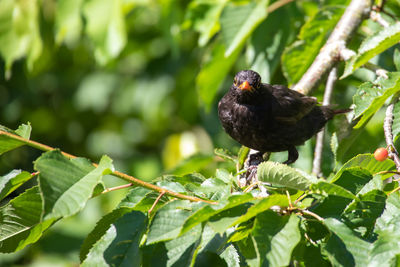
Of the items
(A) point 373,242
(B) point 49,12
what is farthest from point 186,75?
(A) point 373,242

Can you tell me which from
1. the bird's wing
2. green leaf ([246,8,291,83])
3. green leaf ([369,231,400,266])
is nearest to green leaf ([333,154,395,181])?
green leaf ([369,231,400,266])

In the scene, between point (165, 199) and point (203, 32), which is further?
point (203, 32)

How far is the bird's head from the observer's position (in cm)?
369

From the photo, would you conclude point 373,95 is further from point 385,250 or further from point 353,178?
point 385,250

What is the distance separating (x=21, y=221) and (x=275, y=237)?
107 centimetres

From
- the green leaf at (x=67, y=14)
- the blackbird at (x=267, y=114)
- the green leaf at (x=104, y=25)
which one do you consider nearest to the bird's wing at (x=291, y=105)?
the blackbird at (x=267, y=114)

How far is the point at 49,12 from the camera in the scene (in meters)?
6.26

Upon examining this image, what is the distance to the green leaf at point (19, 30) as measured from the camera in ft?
13.3

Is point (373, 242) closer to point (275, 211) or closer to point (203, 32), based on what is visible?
point (275, 211)

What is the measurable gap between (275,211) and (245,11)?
219 centimetres

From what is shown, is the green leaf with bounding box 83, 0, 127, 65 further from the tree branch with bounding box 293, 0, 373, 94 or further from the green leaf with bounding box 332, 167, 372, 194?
the green leaf with bounding box 332, 167, 372, 194

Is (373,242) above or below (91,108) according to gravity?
above

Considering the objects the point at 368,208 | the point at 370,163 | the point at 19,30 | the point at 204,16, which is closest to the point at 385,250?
the point at 368,208

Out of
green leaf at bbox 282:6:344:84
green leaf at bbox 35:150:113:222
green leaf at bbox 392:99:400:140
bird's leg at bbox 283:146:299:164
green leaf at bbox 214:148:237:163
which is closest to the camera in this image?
green leaf at bbox 35:150:113:222
